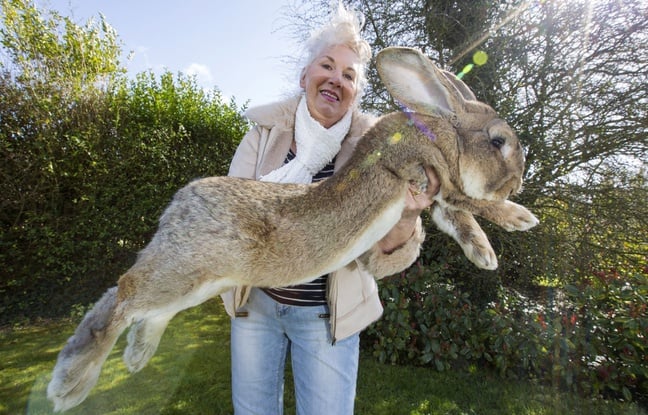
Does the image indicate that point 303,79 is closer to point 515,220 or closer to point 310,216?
point 310,216

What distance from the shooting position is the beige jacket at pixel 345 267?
1875 mm

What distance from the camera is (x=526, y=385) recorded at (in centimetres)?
394

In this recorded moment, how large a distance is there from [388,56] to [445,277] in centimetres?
405

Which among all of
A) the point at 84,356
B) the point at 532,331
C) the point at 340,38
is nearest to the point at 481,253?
the point at 340,38

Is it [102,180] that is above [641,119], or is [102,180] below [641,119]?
above

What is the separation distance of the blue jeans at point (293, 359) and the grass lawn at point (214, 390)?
191 cm

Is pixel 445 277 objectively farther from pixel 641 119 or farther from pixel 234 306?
pixel 234 306

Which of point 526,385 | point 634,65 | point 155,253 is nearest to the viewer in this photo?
point 155,253

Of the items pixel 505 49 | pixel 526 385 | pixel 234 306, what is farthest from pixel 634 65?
pixel 234 306

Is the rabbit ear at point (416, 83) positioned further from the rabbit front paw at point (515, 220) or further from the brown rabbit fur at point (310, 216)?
the rabbit front paw at point (515, 220)

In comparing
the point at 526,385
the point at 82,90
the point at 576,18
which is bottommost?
the point at 526,385

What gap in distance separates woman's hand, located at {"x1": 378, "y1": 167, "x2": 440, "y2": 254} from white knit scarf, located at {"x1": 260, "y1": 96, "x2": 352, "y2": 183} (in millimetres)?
537

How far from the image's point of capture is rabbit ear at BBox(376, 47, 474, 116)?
169 cm

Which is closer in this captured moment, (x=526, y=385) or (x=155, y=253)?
(x=155, y=253)
